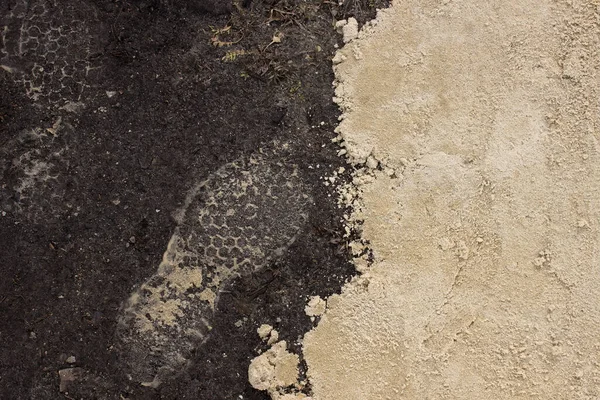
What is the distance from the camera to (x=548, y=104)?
2014 millimetres

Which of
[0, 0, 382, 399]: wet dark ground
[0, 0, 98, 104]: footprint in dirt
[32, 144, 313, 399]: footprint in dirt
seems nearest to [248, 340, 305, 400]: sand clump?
[0, 0, 382, 399]: wet dark ground

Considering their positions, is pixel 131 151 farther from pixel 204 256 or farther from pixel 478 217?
pixel 478 217

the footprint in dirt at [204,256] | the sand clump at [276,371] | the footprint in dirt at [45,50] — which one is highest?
the footprint in dirt at [45,50]

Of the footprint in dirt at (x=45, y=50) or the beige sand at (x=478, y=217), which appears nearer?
the beige sand at (x=478, y=217)

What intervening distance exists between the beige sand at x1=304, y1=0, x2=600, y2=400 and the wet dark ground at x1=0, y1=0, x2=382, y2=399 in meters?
0.24

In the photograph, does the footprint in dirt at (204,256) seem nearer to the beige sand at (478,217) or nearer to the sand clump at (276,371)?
the sand clump at (276,371)

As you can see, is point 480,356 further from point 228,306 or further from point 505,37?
point 505,37

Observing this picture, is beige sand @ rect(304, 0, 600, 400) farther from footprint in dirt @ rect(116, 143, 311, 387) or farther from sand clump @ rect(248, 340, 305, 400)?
footprint in dirt @ rect(116, 143, 311, 387)

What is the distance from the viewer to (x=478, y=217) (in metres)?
2.01

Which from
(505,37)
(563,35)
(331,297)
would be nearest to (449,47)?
(505,37)

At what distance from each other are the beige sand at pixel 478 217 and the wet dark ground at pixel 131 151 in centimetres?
24

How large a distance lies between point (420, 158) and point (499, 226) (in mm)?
416

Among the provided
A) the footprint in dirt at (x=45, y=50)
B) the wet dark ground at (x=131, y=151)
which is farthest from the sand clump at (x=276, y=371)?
the footprint in dirt at (x=45, y=50)

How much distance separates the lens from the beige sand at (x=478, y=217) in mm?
1973
